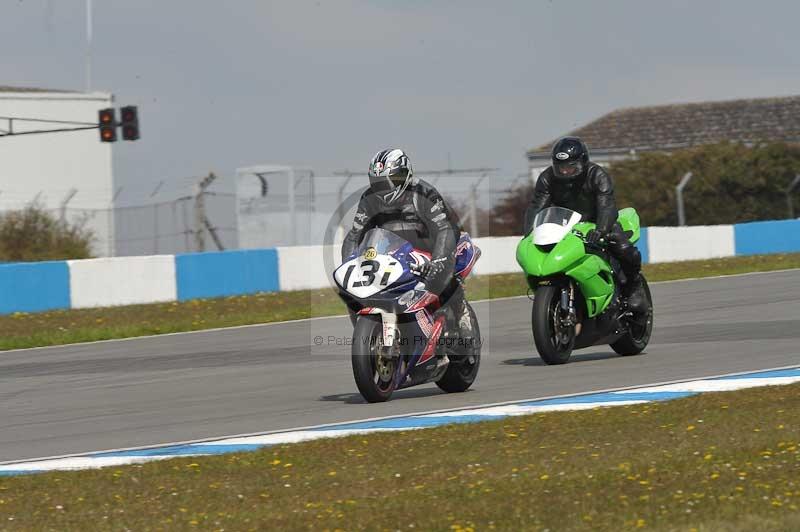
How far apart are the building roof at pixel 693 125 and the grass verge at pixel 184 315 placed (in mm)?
33427

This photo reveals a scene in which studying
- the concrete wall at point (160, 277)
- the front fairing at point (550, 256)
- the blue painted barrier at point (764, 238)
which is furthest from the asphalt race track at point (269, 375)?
the blue painted barrier at point (764, 238)

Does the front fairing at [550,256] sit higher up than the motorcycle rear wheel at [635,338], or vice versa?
the front fairing at [550,256]

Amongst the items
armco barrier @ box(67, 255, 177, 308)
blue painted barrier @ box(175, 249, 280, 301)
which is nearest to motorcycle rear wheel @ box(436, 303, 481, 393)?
armco barrier @ box(67, 255, 177, 308)

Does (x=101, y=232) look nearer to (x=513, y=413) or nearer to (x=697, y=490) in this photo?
(x=513, y=413)

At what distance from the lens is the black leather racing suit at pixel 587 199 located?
34.8 ft

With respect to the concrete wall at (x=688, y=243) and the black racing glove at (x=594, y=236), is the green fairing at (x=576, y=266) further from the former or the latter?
the concrete wall at (x=688, y=243)

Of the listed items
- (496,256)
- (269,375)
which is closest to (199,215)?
(496,256)

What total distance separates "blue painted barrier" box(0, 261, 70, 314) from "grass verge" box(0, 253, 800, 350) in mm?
260

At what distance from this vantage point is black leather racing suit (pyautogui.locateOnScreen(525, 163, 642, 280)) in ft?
34.8

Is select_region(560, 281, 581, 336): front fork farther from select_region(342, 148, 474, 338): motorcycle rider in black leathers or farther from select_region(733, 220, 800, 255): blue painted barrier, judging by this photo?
select_region(733, 220, 800, 255): blue painted barrier

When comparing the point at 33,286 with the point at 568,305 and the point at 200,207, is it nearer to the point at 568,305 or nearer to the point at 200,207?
the point at 200,207

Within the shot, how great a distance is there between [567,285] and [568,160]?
961mm

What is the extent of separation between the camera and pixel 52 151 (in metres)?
44.3

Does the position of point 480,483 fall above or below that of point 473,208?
below
